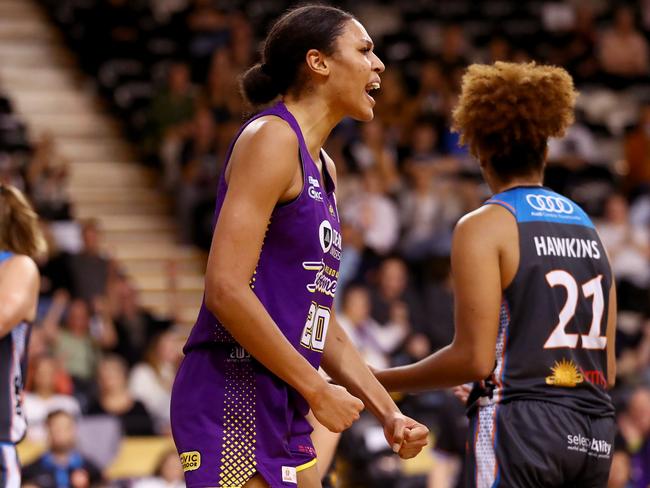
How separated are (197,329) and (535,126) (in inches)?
53.5

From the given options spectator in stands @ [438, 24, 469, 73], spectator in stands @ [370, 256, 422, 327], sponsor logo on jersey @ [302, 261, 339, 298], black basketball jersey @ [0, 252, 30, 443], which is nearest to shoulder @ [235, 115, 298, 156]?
sponsor logo on jersey @ [302, 261, 339, 298]

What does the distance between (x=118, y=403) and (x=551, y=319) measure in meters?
5.93

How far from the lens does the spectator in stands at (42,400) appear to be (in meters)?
8.57

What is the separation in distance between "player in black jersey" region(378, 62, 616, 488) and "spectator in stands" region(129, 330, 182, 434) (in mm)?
5914

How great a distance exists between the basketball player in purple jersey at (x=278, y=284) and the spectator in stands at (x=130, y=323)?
6554 millimetres

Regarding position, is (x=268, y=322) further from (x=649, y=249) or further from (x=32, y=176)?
(x=649, y=249)

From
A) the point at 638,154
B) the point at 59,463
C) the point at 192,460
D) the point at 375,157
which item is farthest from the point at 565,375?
the point at 638,154

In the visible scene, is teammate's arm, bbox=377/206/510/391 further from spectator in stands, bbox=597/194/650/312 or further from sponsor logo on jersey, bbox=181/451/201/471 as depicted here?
spectator in stands, bbox=597/194/650/312

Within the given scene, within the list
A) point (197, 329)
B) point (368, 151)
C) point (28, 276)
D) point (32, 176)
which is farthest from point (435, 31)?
point (197, 329)

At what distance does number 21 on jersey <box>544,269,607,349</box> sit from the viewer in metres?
3.69

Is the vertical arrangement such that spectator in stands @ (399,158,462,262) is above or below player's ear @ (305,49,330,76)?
below

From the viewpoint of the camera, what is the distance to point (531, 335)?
3688mm

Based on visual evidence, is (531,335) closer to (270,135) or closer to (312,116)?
(312,116)

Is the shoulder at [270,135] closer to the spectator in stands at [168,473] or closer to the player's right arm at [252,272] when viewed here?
the player's right arm at [252,272]
